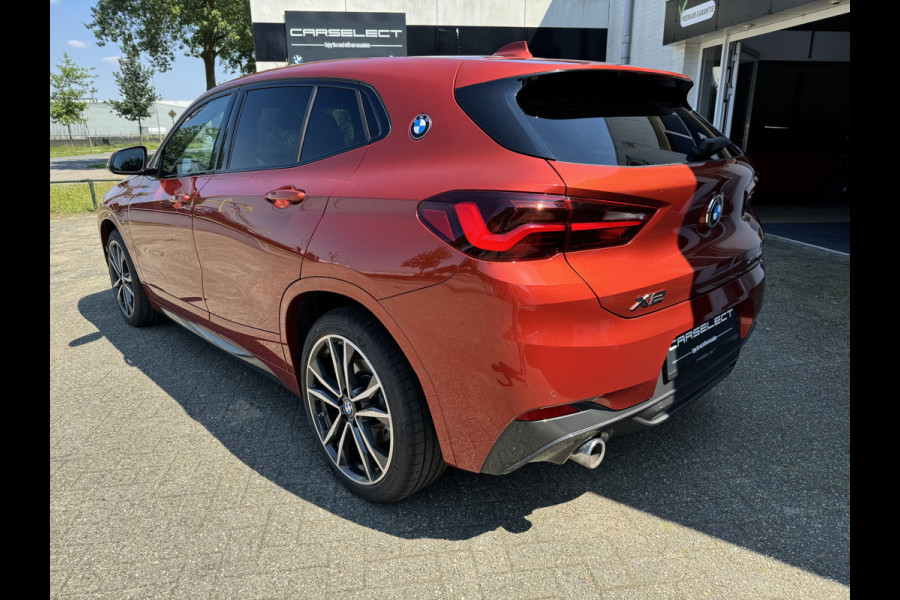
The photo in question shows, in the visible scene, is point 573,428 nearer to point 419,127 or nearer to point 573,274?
point 573,274

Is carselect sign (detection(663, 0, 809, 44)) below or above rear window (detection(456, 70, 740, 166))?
above

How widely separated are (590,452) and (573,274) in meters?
0.66

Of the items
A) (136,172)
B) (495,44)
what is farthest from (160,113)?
(136,172)

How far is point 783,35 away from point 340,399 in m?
15.0

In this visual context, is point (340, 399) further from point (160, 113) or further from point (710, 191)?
point (160, 113)

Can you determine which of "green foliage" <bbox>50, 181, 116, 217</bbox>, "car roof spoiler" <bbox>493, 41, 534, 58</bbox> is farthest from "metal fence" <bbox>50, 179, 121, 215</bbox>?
"car roof spoiler" <bbox>493, 41, 534, 58</bbox>

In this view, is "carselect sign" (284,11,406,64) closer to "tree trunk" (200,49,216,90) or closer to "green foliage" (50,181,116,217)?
"green foliage" (50,181,116,217)

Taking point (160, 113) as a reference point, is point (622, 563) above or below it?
below

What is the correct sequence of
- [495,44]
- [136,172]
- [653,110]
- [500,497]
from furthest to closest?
[495,44], [136,172], [500,497], [653,110]

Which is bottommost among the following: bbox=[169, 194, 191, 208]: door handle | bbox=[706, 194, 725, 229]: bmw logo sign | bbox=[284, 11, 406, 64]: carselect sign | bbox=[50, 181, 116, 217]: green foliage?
bbox=[50, 181, 116, 217]: green foliage

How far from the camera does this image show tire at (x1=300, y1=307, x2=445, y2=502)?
212 cm

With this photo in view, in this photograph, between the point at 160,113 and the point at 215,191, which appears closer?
the point at 215,191

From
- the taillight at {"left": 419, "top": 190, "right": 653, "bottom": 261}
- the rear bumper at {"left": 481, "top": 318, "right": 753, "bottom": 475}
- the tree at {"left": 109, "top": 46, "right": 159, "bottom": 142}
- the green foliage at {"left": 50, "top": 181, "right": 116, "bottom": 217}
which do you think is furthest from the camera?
the tree at {"left": 109, "top": 46, "right": 159, "bottom": 142}

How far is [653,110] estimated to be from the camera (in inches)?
90.3
